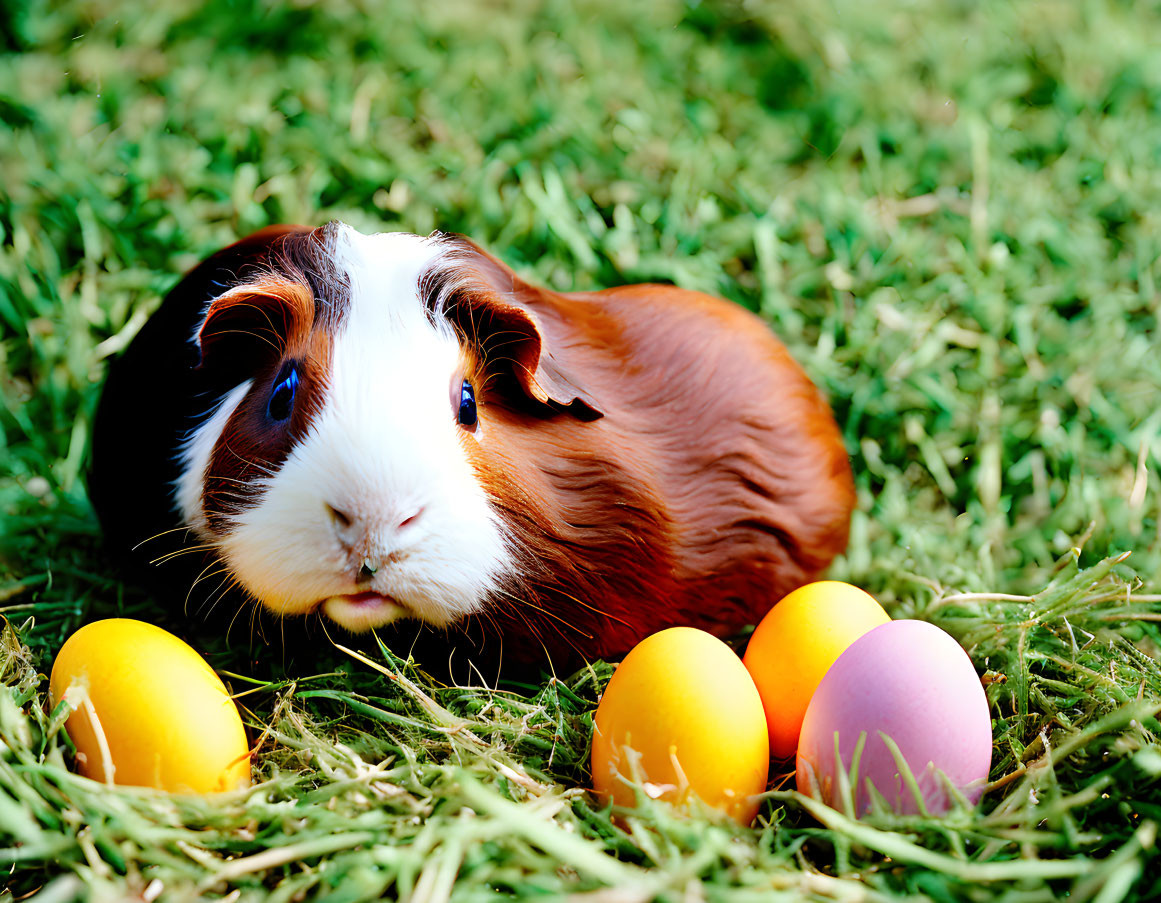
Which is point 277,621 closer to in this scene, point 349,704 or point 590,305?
point 349,704

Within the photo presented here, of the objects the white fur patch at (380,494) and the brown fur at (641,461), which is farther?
the brown fur at (641,461)

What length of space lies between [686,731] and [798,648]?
0.34m

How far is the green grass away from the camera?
4.90 ft

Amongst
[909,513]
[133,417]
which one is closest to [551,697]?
[133,417]

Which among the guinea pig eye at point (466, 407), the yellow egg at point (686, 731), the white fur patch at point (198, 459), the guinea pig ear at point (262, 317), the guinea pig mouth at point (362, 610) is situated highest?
the guinea pig ear at point (262, 317)

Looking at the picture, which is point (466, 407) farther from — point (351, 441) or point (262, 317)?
point (262, 317)

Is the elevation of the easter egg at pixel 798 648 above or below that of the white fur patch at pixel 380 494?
below

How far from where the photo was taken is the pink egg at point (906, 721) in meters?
1.57

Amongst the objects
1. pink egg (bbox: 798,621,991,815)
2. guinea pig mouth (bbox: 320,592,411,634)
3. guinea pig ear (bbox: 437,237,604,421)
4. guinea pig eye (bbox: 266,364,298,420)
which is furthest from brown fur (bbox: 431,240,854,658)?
pink egg (bbox: 798,621,991,815)

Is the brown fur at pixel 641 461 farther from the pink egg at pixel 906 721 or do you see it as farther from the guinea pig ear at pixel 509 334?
the pink egg at pixel 906 721

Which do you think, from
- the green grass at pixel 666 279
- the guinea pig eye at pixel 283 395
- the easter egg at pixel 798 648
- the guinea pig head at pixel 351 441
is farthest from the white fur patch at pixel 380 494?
the easter egg at pixel 798 648

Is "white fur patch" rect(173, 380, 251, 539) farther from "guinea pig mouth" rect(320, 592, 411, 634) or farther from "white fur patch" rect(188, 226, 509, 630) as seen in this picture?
"guinea pig mouth" rect(320, 592, 411, 634)

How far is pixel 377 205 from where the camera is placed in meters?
3.05

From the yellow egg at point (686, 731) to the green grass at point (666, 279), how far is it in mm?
72
